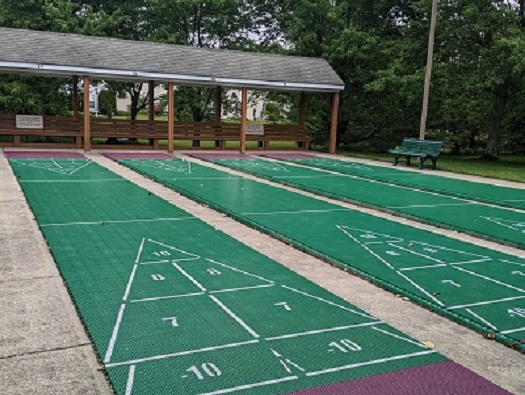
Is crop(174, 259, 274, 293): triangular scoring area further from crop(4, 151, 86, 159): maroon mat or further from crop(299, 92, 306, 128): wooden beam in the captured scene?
crop(299, 92, 306, 128): wooden beam

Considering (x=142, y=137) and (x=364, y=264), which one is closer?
(x=364, y=264)

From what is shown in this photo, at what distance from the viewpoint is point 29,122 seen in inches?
781

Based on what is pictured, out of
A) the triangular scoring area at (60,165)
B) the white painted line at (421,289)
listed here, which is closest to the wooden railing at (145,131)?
the triangular scoring area at (60,165)

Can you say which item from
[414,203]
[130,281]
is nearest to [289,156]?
[414,203]

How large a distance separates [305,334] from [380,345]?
57 centimetres

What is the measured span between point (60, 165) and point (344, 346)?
12.7m

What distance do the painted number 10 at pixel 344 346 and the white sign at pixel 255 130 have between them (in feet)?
65.6

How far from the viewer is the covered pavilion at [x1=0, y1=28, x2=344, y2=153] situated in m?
18.8

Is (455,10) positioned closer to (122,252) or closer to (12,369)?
(122,252)

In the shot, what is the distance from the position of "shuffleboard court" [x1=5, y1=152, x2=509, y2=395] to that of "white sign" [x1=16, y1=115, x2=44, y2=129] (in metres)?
13.7

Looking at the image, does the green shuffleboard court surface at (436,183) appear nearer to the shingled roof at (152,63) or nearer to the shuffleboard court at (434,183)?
the shuffleboard court at (434,183)

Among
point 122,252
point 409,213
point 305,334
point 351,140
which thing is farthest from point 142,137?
point 305,334

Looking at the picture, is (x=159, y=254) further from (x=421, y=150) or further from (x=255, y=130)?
(x=255, y=130)

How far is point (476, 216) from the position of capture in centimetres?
964
